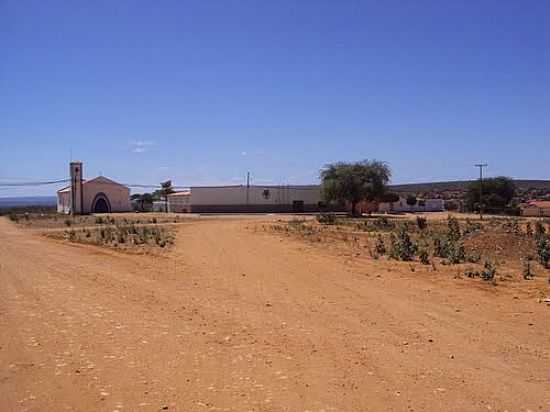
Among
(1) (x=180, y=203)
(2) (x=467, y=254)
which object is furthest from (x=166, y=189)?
(2) (x=467, y=254)

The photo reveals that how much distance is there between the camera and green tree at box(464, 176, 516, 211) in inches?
3282

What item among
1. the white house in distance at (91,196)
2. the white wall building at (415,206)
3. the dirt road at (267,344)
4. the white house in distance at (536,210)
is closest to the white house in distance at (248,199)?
the white house in distance at (91,196)

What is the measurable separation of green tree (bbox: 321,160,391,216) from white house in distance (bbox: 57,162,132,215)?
96.7ft

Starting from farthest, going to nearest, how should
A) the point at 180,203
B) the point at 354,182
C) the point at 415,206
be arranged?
the point at 415,206 < the point at 180,203 < the point at 354,182

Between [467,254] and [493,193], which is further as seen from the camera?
[493,193]

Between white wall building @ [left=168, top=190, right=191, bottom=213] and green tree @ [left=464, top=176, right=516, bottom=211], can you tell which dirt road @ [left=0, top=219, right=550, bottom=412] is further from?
green tree @ [left=464, top=176, right=516, bottom=211]

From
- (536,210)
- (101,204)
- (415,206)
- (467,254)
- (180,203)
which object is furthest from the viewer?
(415,206)

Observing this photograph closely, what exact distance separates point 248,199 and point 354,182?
16.4 m

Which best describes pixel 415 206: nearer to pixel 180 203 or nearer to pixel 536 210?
pixel 536 210

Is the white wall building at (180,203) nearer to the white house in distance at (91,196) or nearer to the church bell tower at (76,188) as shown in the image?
the white house in distance at (91,196)

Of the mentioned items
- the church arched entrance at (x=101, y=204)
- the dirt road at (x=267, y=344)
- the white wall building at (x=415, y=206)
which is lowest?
the dirt road at (x=267, y=344)

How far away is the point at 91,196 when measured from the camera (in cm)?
7688

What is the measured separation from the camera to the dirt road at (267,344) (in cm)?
589

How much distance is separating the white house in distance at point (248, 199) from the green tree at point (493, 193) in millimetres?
23031
